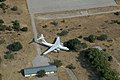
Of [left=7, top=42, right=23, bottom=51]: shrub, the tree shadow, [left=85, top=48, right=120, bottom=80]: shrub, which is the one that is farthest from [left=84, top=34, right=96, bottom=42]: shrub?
[left=7, top=42, right=23, bottom=51]: shrub

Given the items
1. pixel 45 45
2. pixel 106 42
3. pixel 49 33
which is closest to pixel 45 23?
pixel 49 33

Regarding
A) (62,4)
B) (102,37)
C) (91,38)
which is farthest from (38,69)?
(62,4)

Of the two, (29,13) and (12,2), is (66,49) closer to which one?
(29,13)

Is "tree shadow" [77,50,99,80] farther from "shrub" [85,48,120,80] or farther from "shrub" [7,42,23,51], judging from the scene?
"shrub" [7,42,23,51]

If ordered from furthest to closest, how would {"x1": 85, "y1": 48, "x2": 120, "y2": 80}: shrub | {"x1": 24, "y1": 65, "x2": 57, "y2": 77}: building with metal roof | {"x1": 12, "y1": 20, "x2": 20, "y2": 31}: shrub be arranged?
{"x1": 12, "y1": 20, "x2": 20, "y2": 31}: shrub → {"x1": 24, "y1": 65, "x2": 57, "y2": 77}: building with metal roof → {"x1": 85, "y1": 48, "x2": 120, "y2": 80}: shrub

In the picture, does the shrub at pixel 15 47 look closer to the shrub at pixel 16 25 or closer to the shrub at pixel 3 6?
the shrub at pixel 16 25

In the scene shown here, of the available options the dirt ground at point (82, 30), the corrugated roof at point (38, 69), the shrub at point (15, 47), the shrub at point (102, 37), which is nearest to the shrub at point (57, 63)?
the dirt ground at point (82, 30)
